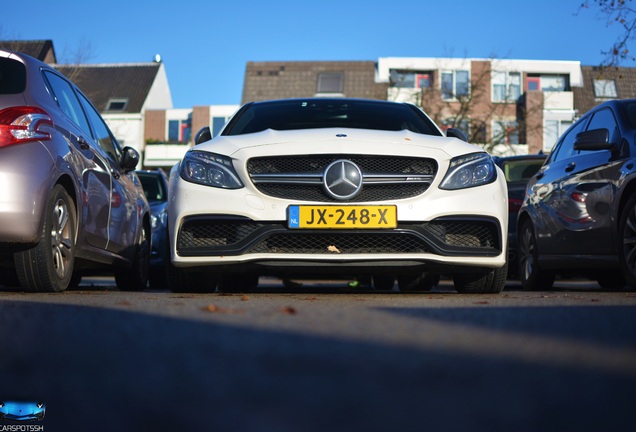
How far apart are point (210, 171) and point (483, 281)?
2.09m

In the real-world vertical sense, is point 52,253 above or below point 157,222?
below

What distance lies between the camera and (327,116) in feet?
25.6

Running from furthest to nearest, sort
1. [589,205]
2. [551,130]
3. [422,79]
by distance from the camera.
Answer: [422,79] < [551,130] < [589,205]

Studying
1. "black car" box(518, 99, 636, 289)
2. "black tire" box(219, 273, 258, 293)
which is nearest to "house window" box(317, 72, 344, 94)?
"black car" box(518, 99, 636, 289)

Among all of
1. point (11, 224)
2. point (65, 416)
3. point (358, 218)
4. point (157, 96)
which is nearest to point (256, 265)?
point (358, 218)

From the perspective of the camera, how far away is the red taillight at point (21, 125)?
6012 mm

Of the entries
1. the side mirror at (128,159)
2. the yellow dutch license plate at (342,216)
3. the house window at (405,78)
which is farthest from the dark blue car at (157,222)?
the house window at (405,78)

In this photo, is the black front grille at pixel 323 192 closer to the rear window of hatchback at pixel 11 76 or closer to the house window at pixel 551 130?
the rear window of hatchback at pixel 11 76

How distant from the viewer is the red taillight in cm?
601

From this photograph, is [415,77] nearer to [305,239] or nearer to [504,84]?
[504,84]

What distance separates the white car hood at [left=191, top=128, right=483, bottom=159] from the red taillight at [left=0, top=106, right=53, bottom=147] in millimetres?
1083

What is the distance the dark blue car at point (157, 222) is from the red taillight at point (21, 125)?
4350mm

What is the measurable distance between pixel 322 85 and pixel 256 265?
5537 cm

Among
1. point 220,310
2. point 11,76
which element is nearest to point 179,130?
point 11,76
